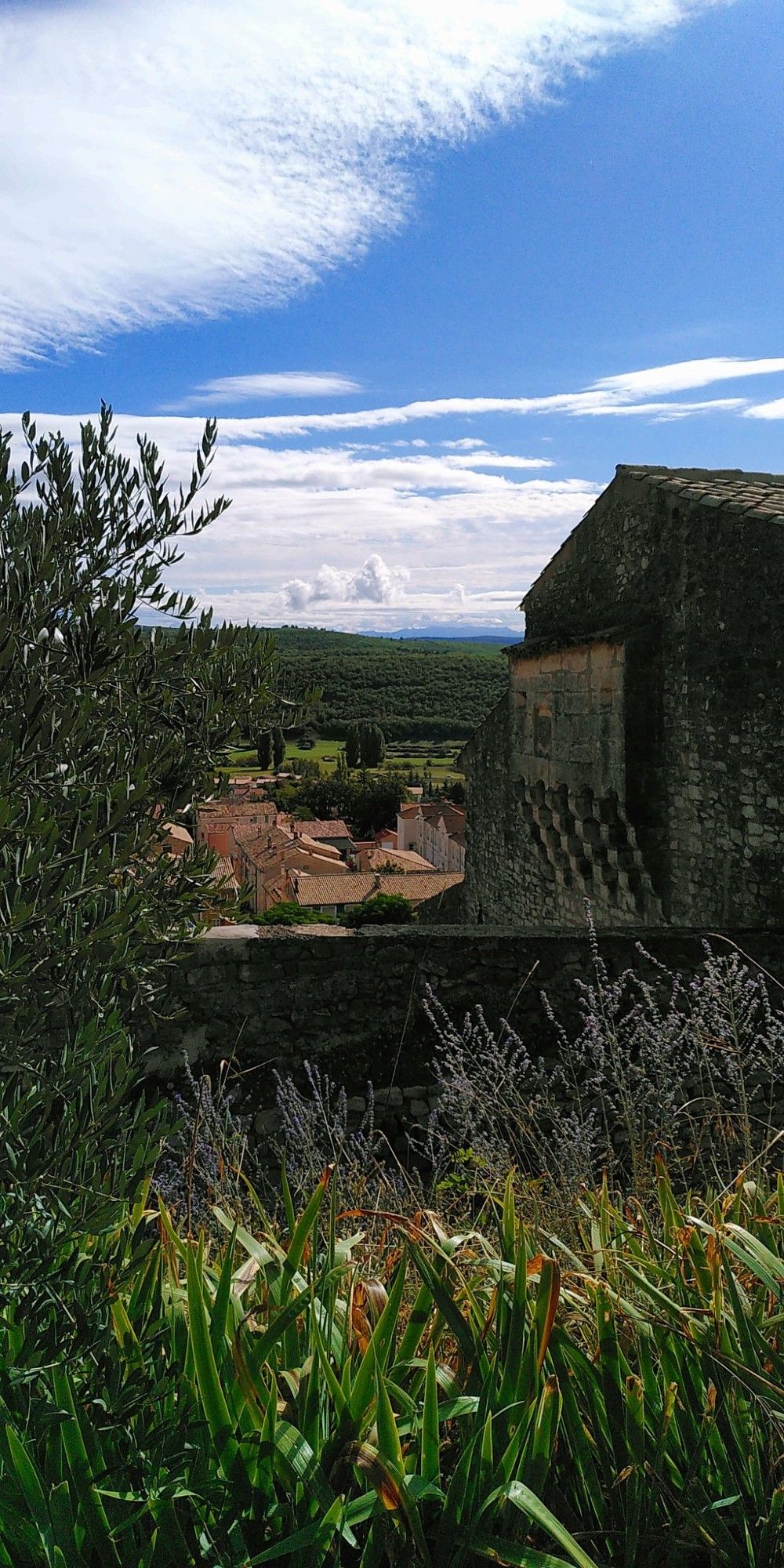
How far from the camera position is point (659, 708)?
321 inches

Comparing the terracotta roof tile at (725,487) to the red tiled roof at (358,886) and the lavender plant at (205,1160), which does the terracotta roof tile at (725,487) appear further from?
the red tiled roof at (358,886)

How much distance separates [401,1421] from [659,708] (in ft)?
21.7

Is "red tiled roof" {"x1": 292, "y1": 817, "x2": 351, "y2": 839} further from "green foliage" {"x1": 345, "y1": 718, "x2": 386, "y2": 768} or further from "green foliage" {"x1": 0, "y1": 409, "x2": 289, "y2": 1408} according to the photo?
"green foliage" {"x1": 0, "y1": 409, "x2": 289, "y2": 1408}

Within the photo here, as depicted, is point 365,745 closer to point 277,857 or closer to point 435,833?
point 435,833

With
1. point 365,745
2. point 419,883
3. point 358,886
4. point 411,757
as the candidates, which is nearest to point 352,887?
point 358,886

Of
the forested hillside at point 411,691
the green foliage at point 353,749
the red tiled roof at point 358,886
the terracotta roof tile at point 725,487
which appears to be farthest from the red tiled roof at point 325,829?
the terracotta roof tile at point 725,487

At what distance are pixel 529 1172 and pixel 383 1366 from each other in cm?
233

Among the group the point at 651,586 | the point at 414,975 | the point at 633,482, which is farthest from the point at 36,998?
the point at 633,482

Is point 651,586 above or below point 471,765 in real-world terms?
above

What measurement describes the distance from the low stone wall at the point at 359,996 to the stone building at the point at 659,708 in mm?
1674

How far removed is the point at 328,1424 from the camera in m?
2.11

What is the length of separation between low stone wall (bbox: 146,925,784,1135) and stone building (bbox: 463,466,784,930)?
167 centimetres

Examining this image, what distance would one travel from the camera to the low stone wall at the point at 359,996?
17.5 ft

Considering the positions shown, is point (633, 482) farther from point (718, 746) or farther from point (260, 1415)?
point (260, 1415)
